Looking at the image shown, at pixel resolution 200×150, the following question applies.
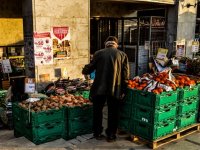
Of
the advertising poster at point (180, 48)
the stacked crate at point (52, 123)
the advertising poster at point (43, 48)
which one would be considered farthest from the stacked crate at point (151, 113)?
the advertising poster at point (180, 48)

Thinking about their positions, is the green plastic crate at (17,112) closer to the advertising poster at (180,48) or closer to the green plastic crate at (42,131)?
the green plastic crate at (42,131)

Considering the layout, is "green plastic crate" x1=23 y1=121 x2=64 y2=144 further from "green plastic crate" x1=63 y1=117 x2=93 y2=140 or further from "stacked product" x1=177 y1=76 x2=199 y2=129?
"stacked product" x1=177 y1=76 x2=199 y2=129

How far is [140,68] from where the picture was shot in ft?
40.8

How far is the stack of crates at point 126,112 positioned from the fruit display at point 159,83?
28 centimetres

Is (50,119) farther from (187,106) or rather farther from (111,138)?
(187,106)

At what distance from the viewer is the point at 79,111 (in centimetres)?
650

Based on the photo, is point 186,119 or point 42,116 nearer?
point 42,116

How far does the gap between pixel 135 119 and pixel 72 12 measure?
14.2 ft

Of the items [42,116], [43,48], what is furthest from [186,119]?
[43,48]

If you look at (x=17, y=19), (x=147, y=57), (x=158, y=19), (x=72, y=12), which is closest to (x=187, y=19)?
(x=158, y=19)

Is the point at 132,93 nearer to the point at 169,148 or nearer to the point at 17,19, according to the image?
the point at 169,148

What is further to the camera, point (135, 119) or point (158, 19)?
point (158, 19)

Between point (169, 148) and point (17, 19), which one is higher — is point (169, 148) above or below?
below

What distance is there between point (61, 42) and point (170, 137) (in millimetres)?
4390
